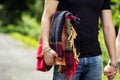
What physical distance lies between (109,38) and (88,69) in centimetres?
44

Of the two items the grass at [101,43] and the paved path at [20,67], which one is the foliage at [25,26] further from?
the paved path at [20,67]

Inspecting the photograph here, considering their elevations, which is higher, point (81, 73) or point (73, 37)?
point (73, 37)

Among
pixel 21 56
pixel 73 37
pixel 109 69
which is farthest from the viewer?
pixel 21 56

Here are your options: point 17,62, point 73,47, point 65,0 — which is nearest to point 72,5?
point 65,0

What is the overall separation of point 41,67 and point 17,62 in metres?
12.2

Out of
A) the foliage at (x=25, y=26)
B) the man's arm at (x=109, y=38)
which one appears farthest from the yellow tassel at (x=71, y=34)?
the foliage at (x=25, y=26)

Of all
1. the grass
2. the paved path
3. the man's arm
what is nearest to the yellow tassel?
the man's arm

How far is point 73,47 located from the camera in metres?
5.05

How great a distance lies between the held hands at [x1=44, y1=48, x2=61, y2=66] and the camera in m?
5.00

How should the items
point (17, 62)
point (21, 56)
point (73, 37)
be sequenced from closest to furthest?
point (73, 37) → point (17, 62) → point (21, 56)

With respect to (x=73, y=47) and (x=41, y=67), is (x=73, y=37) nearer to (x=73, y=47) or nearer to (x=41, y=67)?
(x=73, y=47)

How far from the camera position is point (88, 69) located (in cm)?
528

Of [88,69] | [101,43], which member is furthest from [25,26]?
[88,69]

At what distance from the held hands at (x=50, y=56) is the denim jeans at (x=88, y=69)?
0.16 meters
